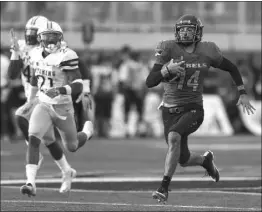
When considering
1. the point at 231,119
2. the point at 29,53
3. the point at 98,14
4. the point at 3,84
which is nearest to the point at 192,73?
the point at 29,53

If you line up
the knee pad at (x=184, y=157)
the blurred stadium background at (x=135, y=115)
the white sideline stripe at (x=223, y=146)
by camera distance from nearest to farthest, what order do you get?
1. the knee pad at (x=184, y=157)
2. the blurred stadium background at (x=135, y=115)
3. the white sideline stripe at (x=223, y=146)

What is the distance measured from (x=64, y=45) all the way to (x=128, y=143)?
873 centimetres

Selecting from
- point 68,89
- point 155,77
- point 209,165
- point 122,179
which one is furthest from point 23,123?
point 155,77

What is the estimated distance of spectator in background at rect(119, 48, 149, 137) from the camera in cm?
2033

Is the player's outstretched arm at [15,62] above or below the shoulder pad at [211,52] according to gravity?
below

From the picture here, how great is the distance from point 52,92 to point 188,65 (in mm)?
1617

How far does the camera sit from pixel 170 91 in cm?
986

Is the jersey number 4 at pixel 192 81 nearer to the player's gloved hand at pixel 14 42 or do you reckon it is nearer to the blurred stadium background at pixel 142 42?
the player's gloved hand at pixel 14 42

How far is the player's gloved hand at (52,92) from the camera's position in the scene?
1034 cm

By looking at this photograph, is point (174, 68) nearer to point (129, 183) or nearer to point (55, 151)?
point (55, 151)

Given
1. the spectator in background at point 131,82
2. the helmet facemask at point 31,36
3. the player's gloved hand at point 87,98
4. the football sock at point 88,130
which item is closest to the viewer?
the player's gloved hand at point 87,98

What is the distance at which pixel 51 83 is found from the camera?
10.6m

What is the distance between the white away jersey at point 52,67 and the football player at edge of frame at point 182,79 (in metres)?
1.17

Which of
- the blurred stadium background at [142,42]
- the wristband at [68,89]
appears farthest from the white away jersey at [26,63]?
the blurred stadium background at [142,42]
